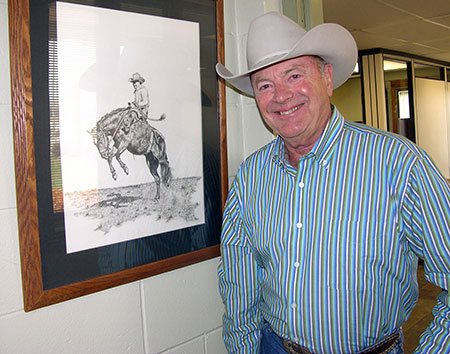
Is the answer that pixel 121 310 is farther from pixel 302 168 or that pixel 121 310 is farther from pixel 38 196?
pixel 302 168

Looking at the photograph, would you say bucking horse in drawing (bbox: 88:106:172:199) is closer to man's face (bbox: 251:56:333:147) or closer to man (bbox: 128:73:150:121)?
man (bbox: 128:73:150:121)

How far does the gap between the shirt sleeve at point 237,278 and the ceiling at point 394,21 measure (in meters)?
2.89

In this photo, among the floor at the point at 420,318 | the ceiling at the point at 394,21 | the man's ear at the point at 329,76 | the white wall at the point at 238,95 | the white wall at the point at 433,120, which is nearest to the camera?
the man's ear at the point at 329,76

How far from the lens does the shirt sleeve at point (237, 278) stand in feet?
4.94

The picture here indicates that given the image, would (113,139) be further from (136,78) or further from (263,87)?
(263,87)

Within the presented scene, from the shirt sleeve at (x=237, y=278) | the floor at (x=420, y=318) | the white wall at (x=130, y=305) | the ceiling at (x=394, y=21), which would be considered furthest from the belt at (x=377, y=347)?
the ceiling at (x=394, y=21)

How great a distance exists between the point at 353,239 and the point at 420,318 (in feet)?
10.4

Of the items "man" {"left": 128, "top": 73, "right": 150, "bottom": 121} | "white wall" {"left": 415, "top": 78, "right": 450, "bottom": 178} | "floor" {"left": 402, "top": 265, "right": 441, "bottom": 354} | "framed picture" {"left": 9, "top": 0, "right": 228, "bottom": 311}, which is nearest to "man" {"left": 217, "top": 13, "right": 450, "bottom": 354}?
"framed picture" {"left": 9, "top": 0, "right": 228, "bottom": 311}

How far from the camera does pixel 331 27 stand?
4.41 feet

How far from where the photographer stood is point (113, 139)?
4.09ft

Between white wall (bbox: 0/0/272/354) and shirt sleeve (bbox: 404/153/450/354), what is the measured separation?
2.06ft

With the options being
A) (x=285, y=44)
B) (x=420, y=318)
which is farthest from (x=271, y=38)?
(x=420, y=318)

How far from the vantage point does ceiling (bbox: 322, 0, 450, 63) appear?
400 cm

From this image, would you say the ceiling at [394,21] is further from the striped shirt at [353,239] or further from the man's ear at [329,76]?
the striped shirt at [353,239]
